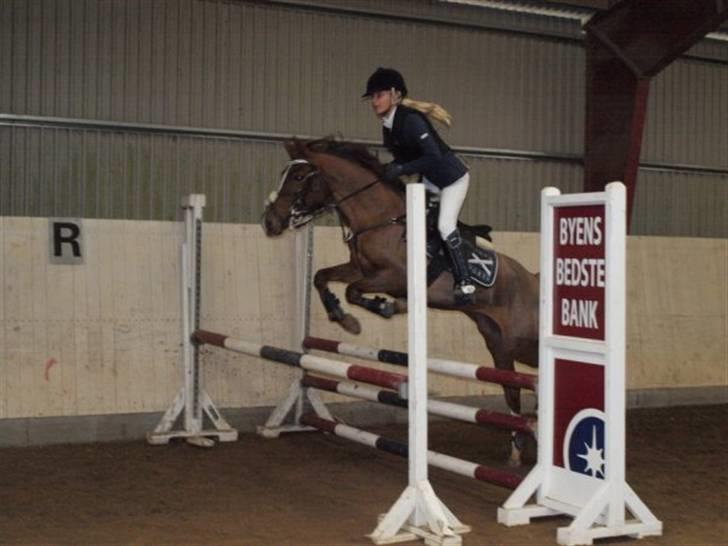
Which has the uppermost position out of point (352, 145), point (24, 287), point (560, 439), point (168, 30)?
point (168, 30)

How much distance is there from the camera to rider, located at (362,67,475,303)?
18.4ft

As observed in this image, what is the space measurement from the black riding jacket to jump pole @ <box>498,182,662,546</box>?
91cm

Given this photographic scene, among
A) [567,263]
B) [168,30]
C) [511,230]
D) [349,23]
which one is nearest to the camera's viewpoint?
[567,263]

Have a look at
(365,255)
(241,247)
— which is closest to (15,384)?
(241,247)

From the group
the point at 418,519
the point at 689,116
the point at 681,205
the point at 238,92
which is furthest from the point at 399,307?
the point at 689,116

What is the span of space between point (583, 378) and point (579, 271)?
47cm

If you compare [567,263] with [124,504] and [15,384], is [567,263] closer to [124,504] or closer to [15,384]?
[124,504]

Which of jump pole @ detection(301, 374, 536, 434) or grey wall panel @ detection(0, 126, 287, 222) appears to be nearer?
jump pole @ detection(301, 374, 536, 434)

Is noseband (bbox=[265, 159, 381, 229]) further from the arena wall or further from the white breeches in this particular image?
the arena wall

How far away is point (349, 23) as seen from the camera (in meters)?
9.48

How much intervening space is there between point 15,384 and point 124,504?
2.18 m

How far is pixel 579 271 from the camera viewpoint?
4.68 meters

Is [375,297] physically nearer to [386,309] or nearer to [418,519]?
[386,309]

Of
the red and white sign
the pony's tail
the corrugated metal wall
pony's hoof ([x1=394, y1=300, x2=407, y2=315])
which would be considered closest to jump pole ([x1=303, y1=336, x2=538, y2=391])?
pony's hoof ([x1=394, y1=300, x2=407, y2=315])
